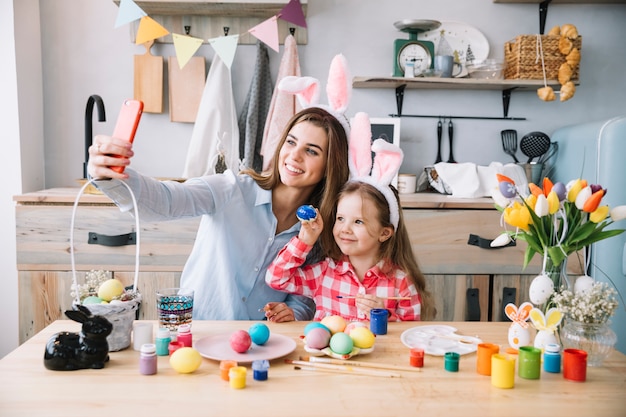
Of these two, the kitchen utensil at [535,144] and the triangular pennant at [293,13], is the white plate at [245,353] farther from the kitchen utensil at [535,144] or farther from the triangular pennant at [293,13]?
the kitchen utensil at [535,144]

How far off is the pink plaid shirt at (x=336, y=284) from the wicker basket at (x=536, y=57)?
1.47 meters

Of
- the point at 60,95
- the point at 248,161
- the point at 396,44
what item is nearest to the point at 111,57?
the point at 60,95

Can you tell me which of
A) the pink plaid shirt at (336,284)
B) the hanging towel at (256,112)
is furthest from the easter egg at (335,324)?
the hanging towel at (256,112)

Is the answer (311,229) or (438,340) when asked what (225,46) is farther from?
(438,340)

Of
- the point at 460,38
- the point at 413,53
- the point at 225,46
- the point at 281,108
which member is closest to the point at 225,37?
the point at 225,46

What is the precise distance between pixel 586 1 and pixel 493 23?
0.46m

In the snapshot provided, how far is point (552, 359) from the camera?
3.71ft

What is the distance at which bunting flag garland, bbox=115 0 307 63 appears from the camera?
267 centimetres

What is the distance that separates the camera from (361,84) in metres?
2.85

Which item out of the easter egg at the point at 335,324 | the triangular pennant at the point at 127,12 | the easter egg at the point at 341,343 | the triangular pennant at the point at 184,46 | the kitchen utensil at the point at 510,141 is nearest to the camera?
the easter egg at the point at 341,343

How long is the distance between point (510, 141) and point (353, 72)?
34.0 inches

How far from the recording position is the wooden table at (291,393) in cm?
93

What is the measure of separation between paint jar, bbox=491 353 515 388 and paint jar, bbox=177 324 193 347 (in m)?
0.60

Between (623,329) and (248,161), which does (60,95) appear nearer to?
(248,161)
